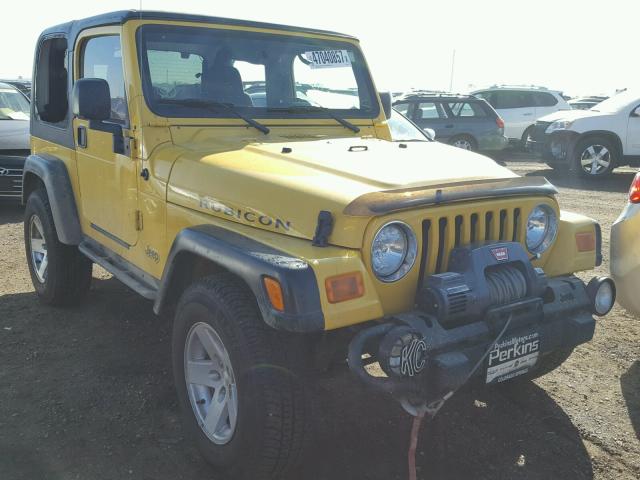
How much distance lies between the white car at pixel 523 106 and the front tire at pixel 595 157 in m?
4.68

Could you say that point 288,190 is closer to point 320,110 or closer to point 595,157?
point 320,110

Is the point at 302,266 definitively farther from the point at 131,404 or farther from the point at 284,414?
the point at 131,404

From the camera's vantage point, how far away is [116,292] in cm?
518

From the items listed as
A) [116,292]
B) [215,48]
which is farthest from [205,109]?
[116,292]

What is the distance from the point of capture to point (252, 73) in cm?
372

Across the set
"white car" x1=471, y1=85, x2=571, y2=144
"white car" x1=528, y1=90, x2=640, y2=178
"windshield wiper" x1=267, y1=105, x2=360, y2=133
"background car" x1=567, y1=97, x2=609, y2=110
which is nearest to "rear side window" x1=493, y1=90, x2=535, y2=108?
"white car" x1=471, y1=85, x2=571, y2=144

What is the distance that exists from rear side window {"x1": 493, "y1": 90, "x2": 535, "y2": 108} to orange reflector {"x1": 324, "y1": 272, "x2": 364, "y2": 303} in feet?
49.4

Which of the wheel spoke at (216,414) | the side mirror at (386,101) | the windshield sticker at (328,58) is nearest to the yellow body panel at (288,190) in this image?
the windshield sticker at (328,58)

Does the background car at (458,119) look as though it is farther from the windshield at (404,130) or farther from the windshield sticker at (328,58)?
the windshield sticker at (328,58)

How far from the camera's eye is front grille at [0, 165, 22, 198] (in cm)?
803

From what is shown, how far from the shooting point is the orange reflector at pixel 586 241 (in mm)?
3070

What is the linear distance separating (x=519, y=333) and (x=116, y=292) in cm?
365

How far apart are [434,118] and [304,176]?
11.5 meters

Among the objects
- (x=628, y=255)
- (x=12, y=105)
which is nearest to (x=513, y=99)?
(x=12, y=105)
